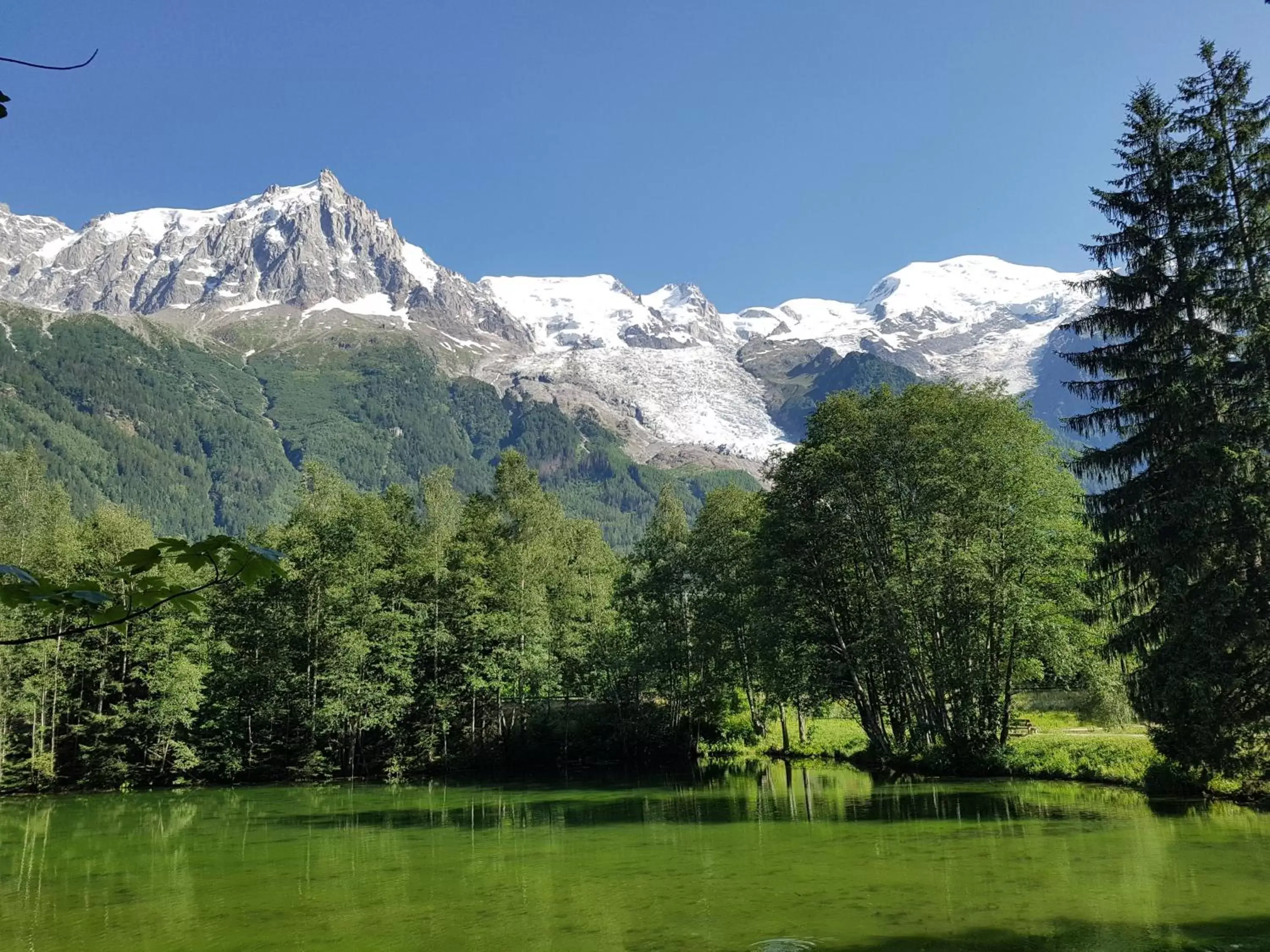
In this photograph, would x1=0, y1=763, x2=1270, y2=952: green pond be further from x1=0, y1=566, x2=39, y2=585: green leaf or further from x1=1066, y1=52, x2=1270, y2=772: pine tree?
x1=0, y1=566, x2=39, y2=585: green leaf

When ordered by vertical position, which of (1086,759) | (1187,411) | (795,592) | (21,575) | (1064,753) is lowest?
(1086,759)

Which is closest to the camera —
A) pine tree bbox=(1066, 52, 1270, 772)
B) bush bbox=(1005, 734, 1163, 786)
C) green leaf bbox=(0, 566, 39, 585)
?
green leaf bbox=(0, 566, 39, 585)

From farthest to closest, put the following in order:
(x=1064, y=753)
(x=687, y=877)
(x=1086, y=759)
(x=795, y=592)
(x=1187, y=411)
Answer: (x=795, y=592)
(x=1064, y=753)
(x=1086, y=759)
(x=1187, y=411)
(x=687, y=877)

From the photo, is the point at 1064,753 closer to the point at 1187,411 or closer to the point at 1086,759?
the point at 1086,759

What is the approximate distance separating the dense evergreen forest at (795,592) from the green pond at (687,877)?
5.75 meters

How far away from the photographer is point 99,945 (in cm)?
1457

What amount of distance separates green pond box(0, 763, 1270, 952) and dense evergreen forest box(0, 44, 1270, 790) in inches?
226

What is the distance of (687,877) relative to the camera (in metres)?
17.9

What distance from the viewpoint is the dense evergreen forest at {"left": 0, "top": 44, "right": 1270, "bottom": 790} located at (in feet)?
71.5

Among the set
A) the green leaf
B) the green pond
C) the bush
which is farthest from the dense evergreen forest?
the green pond

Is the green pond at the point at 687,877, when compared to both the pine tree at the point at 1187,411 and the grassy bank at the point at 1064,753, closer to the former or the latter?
the grassy bank at the point at 1064,753

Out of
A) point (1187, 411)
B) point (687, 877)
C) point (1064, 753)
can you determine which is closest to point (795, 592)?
point (1064, 753)

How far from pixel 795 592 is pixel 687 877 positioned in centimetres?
2159

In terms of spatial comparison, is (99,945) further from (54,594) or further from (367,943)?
(54,594)
